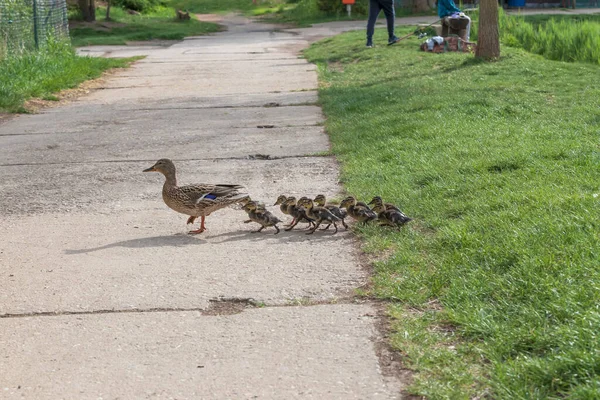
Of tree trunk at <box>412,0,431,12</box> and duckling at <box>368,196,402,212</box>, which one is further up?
tree trunk at <box>412,0,431,12</box>

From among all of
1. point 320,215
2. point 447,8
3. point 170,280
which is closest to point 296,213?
point 320,215

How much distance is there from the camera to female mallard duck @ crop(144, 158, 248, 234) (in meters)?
7.80

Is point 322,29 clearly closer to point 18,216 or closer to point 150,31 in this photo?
point 150,31

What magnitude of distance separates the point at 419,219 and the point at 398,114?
5.22 meters

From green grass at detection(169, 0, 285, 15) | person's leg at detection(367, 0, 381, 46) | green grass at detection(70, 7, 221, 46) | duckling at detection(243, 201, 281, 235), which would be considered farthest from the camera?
green grass at detection(169, 0, 285, 15)

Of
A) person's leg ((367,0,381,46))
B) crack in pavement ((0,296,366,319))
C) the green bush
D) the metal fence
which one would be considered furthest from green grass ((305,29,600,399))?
the green bush

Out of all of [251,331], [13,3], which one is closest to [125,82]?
[13,3]

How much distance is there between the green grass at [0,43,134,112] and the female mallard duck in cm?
888

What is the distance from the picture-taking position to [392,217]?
23.3 ft

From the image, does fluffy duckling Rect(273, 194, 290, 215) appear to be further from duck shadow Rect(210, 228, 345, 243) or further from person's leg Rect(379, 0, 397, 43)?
person's leg Rect(379, 0, 397, 43)

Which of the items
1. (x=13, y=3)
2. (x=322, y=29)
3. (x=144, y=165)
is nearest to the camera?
(x=144, y=165)

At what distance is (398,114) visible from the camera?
12453mm

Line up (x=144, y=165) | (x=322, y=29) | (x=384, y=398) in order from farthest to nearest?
(x=322, y=29) < (x=144, y=165) < (x=384, y=398)

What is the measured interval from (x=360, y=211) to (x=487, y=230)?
1169 millimetres
